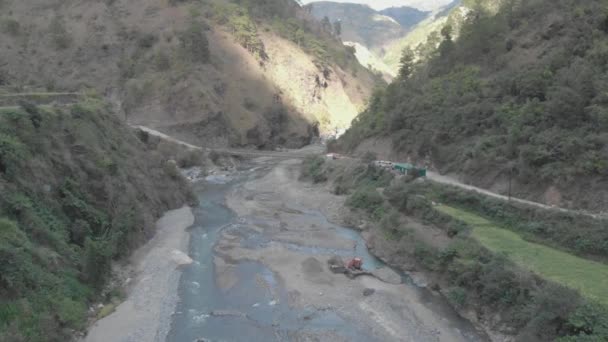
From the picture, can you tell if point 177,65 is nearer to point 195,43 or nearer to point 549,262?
point 195,43

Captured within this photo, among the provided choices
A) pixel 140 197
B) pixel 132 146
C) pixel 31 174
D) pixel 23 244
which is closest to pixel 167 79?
pixel 132 146

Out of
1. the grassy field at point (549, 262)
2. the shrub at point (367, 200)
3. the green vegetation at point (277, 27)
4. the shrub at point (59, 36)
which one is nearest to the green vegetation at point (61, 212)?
the shrub at point (367, 200)

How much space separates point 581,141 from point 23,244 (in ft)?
112

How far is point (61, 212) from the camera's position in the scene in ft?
91.5

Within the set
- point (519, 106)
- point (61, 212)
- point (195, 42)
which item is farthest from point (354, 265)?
point (195, 42)

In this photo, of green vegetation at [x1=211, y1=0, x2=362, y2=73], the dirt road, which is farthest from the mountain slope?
the dirt road

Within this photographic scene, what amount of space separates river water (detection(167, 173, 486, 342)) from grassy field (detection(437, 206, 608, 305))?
4848 millimetres

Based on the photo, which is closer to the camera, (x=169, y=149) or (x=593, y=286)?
(x=593, y=286)

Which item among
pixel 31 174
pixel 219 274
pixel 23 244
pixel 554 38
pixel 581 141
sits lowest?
pixel 219 274

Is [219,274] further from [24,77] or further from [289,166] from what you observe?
[24,77]

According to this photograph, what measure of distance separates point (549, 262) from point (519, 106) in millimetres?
20571

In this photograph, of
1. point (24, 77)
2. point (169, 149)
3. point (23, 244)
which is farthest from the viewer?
point (24, 77)

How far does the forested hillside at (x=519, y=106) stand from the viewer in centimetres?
3278

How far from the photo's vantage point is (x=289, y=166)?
81.3 meters
